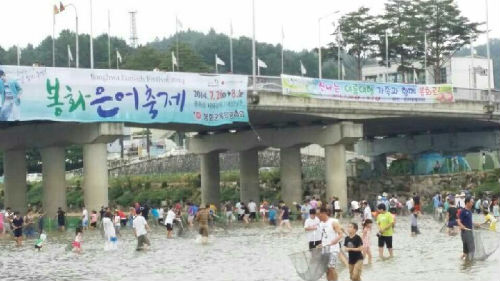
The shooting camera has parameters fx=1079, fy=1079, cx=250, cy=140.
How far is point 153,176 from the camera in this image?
10231 centimetres

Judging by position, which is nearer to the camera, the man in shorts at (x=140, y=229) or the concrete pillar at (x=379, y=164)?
the man in shorts at (x=140, y=229)

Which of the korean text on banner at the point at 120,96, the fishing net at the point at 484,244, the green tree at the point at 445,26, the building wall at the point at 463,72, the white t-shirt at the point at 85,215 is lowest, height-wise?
the fishing net at the point at 484,244

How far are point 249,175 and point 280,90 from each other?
16.6 meters

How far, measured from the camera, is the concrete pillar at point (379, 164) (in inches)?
3438

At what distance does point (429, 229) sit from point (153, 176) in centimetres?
5974

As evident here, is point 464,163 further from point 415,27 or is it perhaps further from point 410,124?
point 415,27

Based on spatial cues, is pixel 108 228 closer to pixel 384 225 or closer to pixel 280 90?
pixel 384 225

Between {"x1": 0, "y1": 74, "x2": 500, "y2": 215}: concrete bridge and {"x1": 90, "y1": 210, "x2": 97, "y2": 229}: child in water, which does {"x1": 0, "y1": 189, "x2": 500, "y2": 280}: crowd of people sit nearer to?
{"x1": 90, "y1": 210, "x2": 97, "y2": 229}: child in water

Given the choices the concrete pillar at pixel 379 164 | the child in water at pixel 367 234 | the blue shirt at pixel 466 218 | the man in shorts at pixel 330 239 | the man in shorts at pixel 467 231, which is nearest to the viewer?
the man in shorts at pixel 330 239

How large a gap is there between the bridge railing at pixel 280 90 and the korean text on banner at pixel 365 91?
50 centimetres

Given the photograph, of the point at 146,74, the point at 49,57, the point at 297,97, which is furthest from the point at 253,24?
the point at 49,57

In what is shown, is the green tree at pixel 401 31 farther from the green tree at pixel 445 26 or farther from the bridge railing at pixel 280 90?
the bridge railing at pixel 280 90

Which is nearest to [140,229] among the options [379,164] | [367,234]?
[367,234]

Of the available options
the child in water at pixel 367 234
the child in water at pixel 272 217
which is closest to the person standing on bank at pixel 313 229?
the child in water at pixel 367 234
